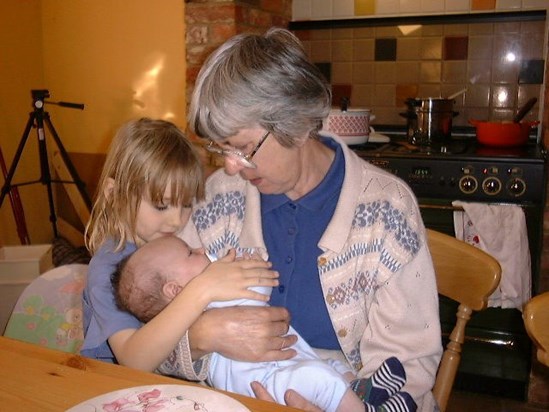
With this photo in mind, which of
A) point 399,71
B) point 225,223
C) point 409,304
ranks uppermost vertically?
point 399,71

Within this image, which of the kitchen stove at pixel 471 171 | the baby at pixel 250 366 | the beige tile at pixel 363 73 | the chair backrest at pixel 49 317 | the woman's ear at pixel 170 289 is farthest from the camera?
the beige tile at pixel 363 73

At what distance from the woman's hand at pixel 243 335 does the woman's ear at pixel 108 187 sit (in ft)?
1.21

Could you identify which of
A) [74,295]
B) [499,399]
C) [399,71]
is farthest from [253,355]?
[399,71]

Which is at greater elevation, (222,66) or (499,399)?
(222,66)

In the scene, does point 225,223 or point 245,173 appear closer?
point 245,173

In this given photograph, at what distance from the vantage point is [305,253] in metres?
1.41

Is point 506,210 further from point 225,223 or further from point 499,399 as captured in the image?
point 225,223

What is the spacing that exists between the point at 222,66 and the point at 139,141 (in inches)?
10.0

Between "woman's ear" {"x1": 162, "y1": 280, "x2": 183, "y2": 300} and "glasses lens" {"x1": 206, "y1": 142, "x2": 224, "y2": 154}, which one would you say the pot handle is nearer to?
"glasses lens" {"x1": 206, "y1": 142, "x2": 224, "y2": 154}

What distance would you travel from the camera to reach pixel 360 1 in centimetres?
303

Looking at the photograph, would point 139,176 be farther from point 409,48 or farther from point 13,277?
point 409,48

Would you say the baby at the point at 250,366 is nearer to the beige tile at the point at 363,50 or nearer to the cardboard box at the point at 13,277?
the cardboard box at the point at 13,277

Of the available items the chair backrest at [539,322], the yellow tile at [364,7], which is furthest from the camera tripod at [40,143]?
the chair backrest at [539,322]

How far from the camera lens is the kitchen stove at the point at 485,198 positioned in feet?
7.52
